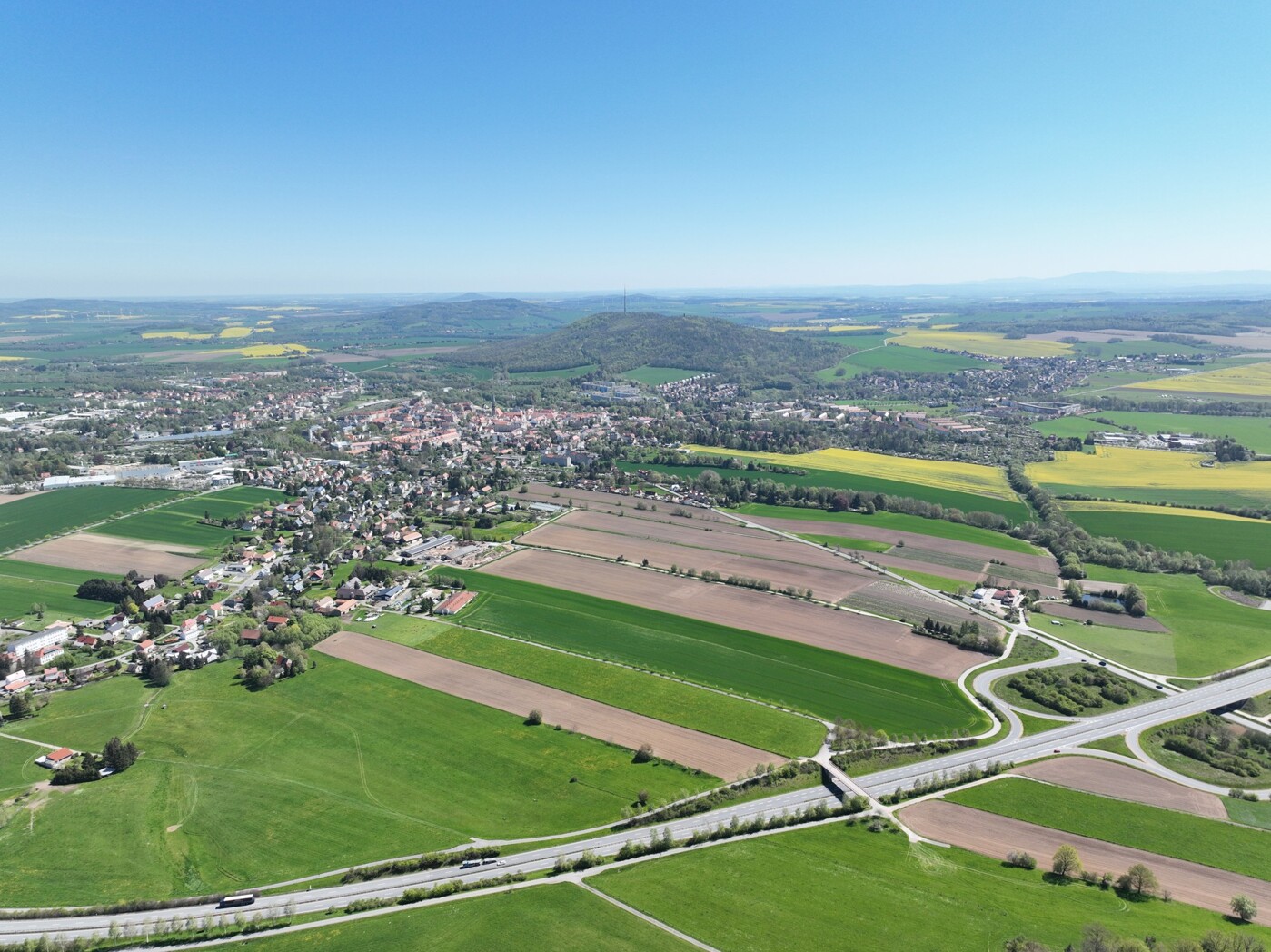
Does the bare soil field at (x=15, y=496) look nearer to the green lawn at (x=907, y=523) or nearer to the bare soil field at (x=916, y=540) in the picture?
the green lawn at (x=907, y=523)

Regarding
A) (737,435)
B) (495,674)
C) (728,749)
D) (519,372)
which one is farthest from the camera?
(519,372)

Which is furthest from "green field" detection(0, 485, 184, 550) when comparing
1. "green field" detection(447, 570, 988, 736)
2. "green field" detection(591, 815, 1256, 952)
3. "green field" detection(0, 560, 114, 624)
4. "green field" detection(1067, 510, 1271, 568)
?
"green field" detection(1067, 510, 1271, 568)

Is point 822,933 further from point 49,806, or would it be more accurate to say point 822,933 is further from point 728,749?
point 49,806

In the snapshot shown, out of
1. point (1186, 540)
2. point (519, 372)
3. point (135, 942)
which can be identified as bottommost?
point (135, 942)

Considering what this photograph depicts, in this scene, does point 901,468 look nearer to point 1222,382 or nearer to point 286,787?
point 286,787

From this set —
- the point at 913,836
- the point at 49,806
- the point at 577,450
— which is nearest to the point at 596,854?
the point at 913,836

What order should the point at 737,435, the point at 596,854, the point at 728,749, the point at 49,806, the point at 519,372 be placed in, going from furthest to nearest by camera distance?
the point at 519,372, the point at 737,435, the point at 728,749, the point at 49,806, the point at 596,854

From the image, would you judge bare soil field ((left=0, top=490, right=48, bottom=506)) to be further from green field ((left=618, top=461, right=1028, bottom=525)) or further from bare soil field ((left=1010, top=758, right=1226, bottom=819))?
bare soil field ((left=1010, top=758, right=1226, bottom=819))
